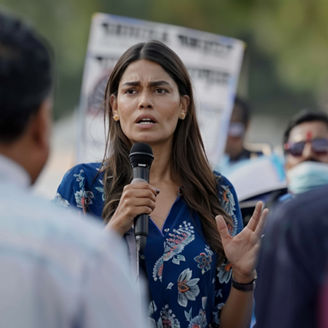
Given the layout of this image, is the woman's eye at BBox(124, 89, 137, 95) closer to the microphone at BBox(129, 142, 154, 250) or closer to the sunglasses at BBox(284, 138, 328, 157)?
the microphone at BBox(129, 142, 154, 250)

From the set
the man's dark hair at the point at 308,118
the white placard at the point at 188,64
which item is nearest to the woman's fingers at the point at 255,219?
the man's dark hair at the point at 308,118

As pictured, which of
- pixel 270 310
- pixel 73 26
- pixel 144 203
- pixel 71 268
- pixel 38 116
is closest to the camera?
pixel 71 268

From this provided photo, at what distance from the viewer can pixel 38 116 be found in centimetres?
208

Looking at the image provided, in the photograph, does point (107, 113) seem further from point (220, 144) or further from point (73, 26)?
point (73, 26)

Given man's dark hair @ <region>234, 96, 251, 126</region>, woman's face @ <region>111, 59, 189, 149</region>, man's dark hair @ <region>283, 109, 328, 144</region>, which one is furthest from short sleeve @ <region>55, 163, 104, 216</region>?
man's dark hair @ <region>234, 96, 251, 126</region>

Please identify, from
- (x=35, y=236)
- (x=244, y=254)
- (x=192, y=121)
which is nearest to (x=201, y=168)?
(x=192, y=121)

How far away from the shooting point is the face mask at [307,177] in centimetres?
543

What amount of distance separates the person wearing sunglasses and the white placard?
4.31 ft

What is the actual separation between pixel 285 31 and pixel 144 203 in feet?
103

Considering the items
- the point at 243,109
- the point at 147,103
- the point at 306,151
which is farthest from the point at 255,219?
the point at 243,109

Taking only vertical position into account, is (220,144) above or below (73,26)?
below

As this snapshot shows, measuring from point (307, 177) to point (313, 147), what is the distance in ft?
1.66

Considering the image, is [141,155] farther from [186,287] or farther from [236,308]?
[236,308]

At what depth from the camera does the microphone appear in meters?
3.42
